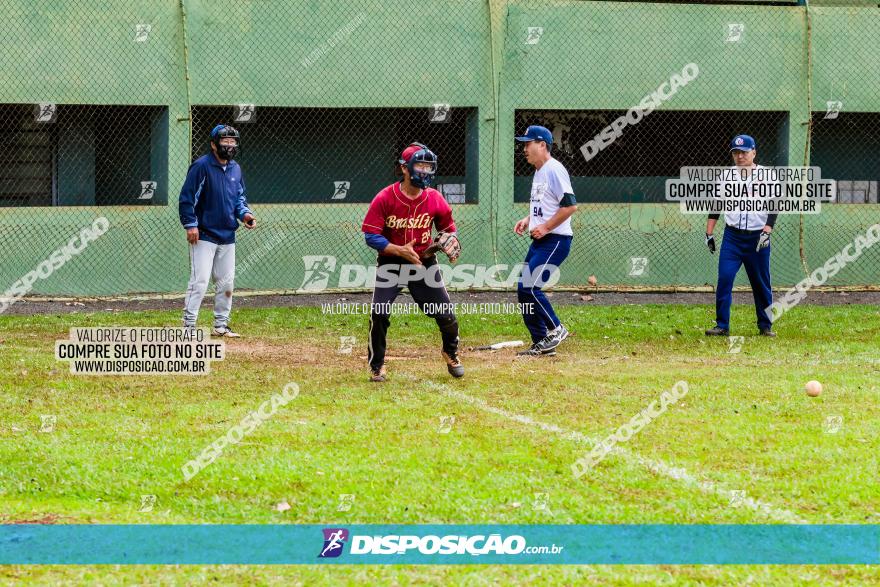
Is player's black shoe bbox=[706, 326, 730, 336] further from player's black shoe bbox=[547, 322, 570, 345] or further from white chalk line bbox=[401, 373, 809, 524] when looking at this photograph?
white chalk line bbox=[401, 373, 809, 524]

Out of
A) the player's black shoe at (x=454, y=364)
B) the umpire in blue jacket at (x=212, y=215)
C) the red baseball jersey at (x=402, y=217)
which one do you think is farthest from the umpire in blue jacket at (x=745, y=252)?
the umpire in blue jacket at (x=212, y=215)

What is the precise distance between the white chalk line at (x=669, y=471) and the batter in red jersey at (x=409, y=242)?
1.08 metres

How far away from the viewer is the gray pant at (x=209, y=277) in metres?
12.6

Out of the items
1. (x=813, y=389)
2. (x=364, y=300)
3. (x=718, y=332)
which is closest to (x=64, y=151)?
(x=364, y=300)

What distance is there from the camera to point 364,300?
1727cm

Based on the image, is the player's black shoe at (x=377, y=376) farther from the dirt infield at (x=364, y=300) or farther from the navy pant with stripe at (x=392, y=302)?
the dirt infield at (x=364, y=300)

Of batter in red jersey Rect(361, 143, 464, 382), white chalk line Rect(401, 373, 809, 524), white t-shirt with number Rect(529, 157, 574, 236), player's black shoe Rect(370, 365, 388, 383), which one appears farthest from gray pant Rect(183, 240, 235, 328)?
white chalk line Rect(401, 373, 809, 524)

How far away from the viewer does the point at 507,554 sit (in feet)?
18.0

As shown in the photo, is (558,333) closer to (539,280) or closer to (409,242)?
(539,280)

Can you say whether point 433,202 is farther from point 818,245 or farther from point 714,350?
point 818,245

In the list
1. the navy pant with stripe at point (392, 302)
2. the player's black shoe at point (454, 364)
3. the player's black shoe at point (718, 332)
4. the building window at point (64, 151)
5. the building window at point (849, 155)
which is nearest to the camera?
the navy pant with stripe at point (392, 302)

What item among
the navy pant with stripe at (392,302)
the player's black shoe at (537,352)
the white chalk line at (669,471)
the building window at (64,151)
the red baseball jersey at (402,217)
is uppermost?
the building window at (64,151)

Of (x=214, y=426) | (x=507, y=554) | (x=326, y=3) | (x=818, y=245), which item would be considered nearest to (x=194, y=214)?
(x=214, y=426)

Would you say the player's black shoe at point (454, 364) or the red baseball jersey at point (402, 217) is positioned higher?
the red baseball jersey at point (402, 217)
